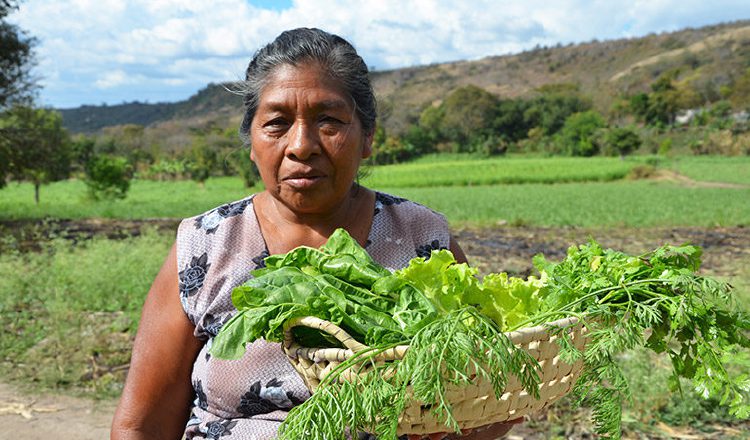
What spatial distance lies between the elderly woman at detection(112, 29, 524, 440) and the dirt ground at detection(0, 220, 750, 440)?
90 centimetres

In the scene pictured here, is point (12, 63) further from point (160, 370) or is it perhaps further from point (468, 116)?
point (468, 116)

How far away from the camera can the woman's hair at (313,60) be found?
1.97 m

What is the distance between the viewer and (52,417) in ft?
15.3

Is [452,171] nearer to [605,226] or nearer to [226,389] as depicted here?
[605,226]

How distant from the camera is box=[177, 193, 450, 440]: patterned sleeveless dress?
6.35 ft

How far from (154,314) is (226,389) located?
33 centimetres

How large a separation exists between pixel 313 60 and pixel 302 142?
0.82ft

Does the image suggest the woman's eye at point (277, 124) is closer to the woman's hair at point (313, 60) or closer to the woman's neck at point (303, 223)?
the woman's hair at point (313, 60)

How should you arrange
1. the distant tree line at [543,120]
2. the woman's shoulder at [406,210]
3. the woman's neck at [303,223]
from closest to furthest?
the woman's neck at [303,223] < the woman's shoulder at [406,210] < the distant tree line at [543,120]

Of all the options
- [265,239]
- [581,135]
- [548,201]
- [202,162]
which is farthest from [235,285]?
[581,135]

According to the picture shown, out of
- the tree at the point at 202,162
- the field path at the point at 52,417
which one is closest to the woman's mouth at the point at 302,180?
the field path at the point at 52,417

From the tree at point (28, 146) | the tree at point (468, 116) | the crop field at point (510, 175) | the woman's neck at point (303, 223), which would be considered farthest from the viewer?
the tree at point (468, 116)

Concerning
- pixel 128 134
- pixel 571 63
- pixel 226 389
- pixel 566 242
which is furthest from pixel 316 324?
pixel 571 63

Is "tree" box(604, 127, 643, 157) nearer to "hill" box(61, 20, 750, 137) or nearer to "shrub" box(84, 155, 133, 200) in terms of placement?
"shrub" box(84, 155, 133, 200)
